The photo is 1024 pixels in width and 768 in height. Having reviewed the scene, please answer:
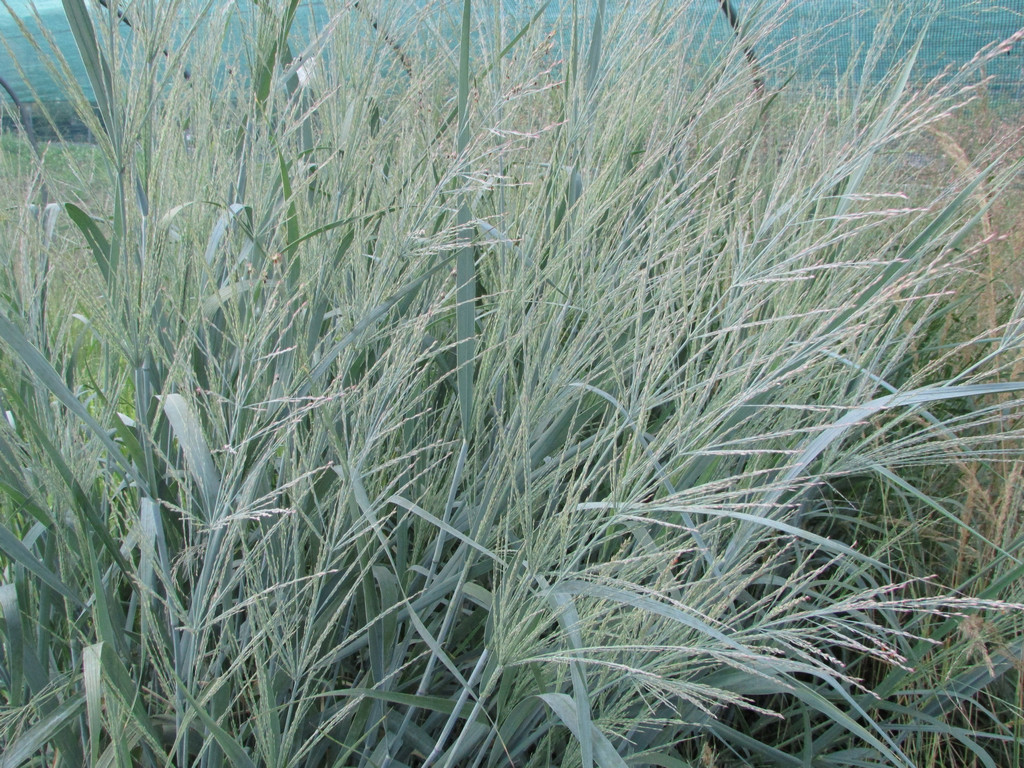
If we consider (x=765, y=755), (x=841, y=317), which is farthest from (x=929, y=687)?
(x=841, y=317)

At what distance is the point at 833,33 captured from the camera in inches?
184

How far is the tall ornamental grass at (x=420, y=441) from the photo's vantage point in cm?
84

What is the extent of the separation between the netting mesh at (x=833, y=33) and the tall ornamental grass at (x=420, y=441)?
226 millimetres

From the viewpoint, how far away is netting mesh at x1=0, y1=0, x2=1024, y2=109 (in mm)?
1590

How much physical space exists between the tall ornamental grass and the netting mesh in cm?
23

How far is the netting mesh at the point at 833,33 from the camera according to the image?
1.59m

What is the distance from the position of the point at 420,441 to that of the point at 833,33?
4709 mm

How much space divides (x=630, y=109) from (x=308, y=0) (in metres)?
0.63

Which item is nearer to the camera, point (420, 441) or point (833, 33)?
point (420, 441)

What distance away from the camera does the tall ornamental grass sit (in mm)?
837

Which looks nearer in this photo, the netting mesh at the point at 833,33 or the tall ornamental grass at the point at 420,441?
the tall ornamental grass at the point at 420,441

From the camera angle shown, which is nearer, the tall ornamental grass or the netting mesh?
the tall ornamental grass

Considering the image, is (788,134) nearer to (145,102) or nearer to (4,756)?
(145,102)

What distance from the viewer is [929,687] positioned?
1374mm
